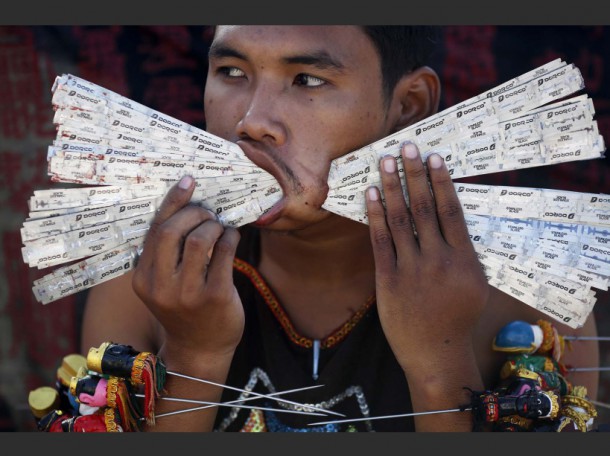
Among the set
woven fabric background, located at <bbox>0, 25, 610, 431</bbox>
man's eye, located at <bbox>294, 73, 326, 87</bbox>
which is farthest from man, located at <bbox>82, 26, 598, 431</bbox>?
woven fabric background, located at <bbox>0, 25, 610, 431</bbox>

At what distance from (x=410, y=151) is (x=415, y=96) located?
1.68ft

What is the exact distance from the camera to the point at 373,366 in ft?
7.77

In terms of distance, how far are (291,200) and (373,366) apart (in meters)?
0.65

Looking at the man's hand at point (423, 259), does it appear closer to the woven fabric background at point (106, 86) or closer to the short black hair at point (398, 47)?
the short black hair at point (398, 47)

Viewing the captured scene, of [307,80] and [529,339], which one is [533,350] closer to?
[529,339]

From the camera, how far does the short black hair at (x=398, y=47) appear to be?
221 centimetres

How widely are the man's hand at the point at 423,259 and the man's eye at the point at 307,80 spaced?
275 mm

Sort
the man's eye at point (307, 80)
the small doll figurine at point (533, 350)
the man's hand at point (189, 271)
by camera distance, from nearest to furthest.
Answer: the man's hand at point (189, 271)
the man's eye at point (307, 80)
the small doll figurine at point (533, 350)

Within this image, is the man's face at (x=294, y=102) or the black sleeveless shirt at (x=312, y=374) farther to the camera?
the black sleeveless shirt at (x=312, y=374)

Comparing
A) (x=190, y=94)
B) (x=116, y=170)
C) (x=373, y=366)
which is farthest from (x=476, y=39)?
(x=116, y=170)

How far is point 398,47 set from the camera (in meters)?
2.29

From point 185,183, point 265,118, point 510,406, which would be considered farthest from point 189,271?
point 510,406

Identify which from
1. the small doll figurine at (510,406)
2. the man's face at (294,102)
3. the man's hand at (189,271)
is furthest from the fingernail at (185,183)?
the small doll figurine at (510,406)

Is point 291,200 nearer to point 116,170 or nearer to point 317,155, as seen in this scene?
point 317,155
